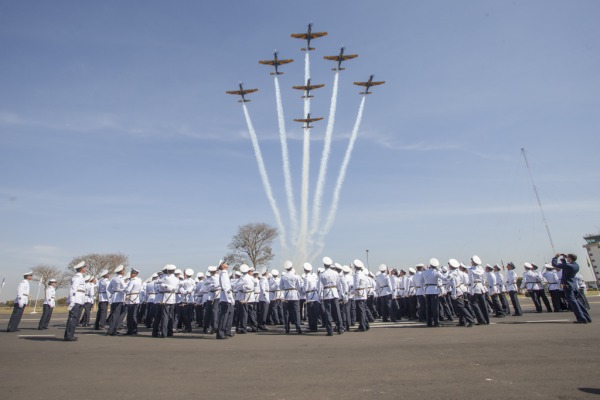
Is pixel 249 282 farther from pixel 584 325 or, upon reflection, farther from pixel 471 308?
pixel 584 325

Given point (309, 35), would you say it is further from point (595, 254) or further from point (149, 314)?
point (595, 254)

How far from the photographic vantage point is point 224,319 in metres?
11.7

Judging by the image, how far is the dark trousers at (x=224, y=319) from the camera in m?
11.6

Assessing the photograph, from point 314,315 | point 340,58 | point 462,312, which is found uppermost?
point 340,58

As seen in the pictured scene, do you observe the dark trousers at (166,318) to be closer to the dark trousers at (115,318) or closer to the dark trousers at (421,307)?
the dark trousers at (115,318)

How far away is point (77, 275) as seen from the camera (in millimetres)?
11781

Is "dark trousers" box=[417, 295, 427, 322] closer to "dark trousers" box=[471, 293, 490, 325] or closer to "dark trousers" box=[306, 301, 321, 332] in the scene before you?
"dark trousers" box=[471, 293, 490, 325]

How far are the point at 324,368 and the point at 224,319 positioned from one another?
585 centimetres

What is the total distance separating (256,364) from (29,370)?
460cm

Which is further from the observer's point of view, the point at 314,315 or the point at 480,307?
the point at 480,307

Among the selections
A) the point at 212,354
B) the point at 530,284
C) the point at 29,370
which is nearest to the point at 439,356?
the point at 212,354

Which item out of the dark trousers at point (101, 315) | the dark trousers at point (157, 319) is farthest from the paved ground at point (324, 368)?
the dark trousers at point (101, 315)

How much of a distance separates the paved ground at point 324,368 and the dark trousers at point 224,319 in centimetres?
107

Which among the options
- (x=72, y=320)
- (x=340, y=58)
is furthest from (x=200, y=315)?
(x=340, y=58)
